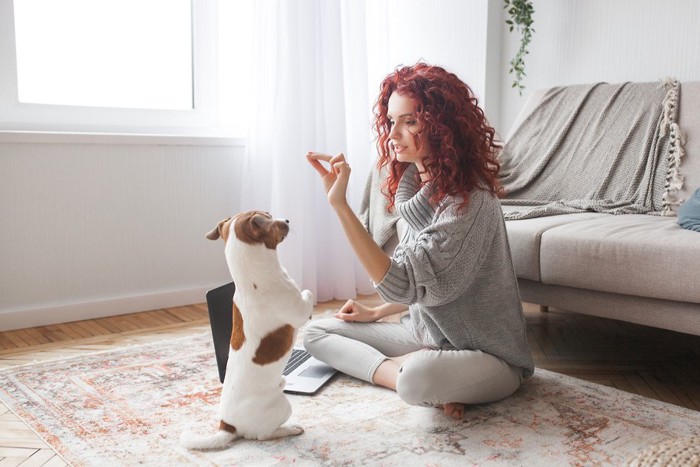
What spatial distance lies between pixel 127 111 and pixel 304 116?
0.71m

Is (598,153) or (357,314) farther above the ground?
(598,153)

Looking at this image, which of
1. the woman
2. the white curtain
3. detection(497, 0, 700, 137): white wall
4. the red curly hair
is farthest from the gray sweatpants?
detection(497, 0, 700, 137): white wall

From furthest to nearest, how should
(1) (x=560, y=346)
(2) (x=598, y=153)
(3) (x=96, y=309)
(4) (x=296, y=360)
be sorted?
(3) (x=96, y=309) < (2) (x=598, y=153) < (1) (x=560, y=346) < (4) (x=296, y=360)

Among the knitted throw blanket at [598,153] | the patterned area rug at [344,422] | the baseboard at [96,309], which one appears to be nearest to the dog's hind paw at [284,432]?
the patterned area rug at [344,422]

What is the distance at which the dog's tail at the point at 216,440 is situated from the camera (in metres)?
1.47

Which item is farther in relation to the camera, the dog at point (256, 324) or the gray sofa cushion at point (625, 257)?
the gray sofa cushion at point (625, 257)

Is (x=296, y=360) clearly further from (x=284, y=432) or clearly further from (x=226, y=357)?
(x=284, y=432)

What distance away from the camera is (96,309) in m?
2.74

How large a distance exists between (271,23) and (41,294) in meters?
1.36

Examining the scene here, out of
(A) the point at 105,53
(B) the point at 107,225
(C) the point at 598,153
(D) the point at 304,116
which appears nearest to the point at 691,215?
(C) the point at 598,153

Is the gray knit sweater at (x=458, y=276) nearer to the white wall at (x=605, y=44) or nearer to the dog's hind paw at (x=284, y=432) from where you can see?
the dog's hind paw at (x=284, y=432)

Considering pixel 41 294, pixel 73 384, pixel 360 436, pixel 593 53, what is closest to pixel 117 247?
pixel 41 294

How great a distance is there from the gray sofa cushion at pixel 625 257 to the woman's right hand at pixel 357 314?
49 cm

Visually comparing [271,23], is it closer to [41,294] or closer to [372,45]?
[372,45]
